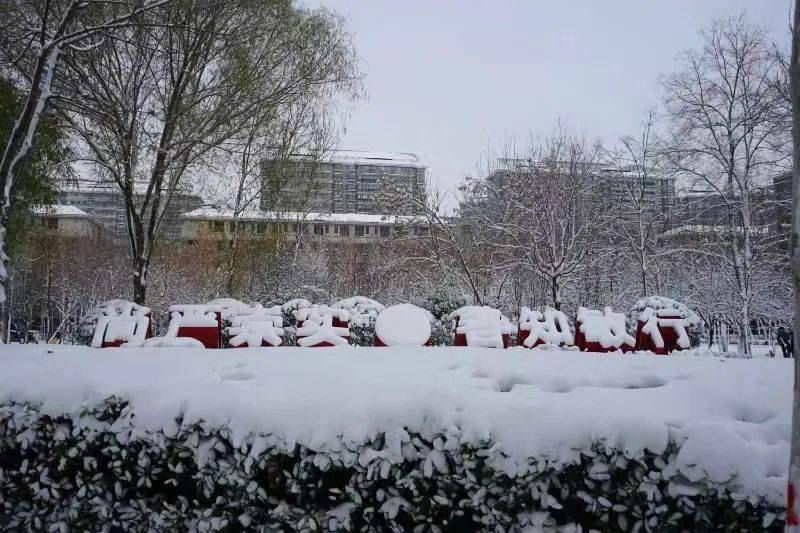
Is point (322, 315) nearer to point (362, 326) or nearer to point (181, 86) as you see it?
point (362, 326)

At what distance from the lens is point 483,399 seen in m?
2.25

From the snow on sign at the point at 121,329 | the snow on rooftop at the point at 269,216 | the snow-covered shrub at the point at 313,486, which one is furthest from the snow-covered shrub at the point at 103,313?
the snow-covered shrub at the point at 313,486

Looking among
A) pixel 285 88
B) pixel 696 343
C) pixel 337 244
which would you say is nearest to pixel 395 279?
pixel 337 244

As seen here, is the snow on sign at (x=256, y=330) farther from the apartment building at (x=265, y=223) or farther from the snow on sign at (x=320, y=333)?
the apartment building at (x=265, y=223)

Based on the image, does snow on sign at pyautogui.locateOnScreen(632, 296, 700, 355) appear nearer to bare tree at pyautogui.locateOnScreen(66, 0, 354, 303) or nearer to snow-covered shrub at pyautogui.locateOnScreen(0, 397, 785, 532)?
snow-covered shrub at pyautogui.locateOnScreen(0, 397, 785, 532)

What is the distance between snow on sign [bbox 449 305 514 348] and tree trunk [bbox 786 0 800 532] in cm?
503

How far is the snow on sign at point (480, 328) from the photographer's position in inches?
260

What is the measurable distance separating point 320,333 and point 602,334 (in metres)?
3.65

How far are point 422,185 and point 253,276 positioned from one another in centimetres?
703

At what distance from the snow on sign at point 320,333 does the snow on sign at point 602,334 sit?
3153 millimetres

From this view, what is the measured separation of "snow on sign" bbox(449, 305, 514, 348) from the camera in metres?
6.61

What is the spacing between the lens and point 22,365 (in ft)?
11.0

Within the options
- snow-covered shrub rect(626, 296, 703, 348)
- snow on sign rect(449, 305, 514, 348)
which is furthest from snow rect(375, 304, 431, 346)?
snow-covered shrub rect(626, 296, 703, 348)

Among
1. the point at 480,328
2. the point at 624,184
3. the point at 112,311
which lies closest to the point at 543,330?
the point at 480,328
